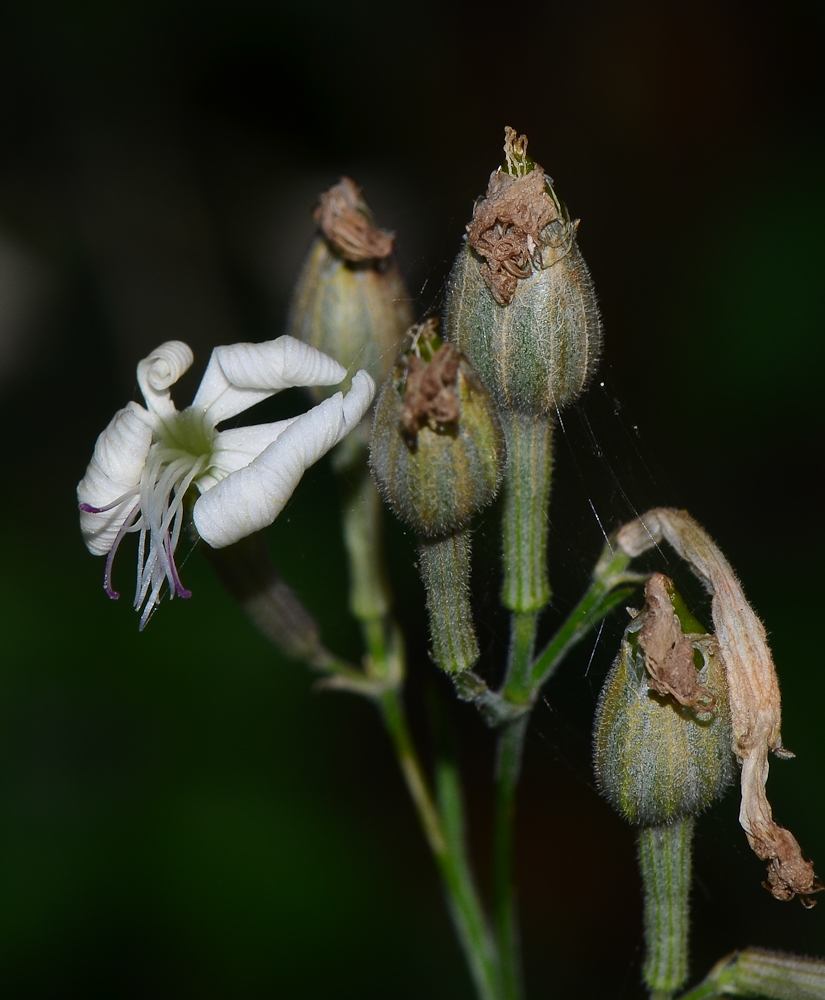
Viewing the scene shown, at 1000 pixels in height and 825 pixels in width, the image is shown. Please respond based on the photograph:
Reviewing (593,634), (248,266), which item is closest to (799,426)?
(593,634)

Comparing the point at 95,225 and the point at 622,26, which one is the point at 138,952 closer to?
the point at 95,225

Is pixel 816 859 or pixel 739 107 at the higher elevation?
pixel 739 107

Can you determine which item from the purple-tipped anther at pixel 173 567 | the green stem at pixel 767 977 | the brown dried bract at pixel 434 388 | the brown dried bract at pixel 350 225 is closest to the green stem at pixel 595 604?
the brown dried bract at pixel 434 388

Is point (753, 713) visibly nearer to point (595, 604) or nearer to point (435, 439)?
point (595, 604)

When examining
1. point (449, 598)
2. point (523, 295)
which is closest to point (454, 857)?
point (449, 598)

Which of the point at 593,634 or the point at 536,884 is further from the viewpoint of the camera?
the point at 536,884

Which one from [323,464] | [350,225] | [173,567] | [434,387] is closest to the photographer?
[434,387]

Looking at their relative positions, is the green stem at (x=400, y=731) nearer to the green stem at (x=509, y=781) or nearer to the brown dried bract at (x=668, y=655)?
the green stem at (x=509, y=781)
